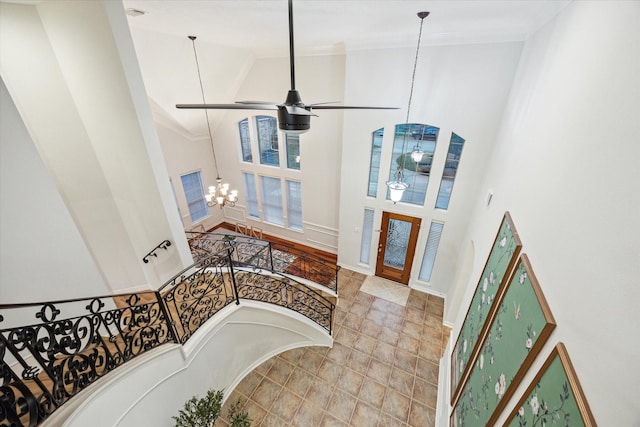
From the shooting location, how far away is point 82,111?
11.0 feet

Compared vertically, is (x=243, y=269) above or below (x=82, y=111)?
below

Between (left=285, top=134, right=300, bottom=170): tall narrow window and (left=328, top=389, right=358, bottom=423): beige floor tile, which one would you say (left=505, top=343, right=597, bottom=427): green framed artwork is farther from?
(left=285, top=134, right=300, bottom=170): tall narrow window

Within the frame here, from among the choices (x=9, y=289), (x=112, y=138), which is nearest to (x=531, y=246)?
(x=9, y=289)

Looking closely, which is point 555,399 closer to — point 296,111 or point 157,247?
point 296,111

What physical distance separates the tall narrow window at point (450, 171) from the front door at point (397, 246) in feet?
2.20

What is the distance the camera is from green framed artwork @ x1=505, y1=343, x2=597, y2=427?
1.11m

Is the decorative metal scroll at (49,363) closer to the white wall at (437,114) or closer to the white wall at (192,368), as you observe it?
the white wall at (192,368)

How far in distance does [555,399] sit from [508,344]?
2.30ft

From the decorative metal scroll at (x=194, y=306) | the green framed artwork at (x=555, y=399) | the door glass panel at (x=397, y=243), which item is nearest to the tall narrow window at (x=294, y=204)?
the door glass panel at (x=397, y=243)

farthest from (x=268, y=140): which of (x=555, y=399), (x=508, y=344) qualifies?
(x=555, y=399)

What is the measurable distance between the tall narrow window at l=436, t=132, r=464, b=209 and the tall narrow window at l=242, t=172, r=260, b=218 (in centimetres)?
591

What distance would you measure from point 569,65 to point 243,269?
4.62 m

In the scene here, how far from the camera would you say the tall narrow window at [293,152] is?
7.69 metres

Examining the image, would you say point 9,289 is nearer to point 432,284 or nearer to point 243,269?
point 243,269
